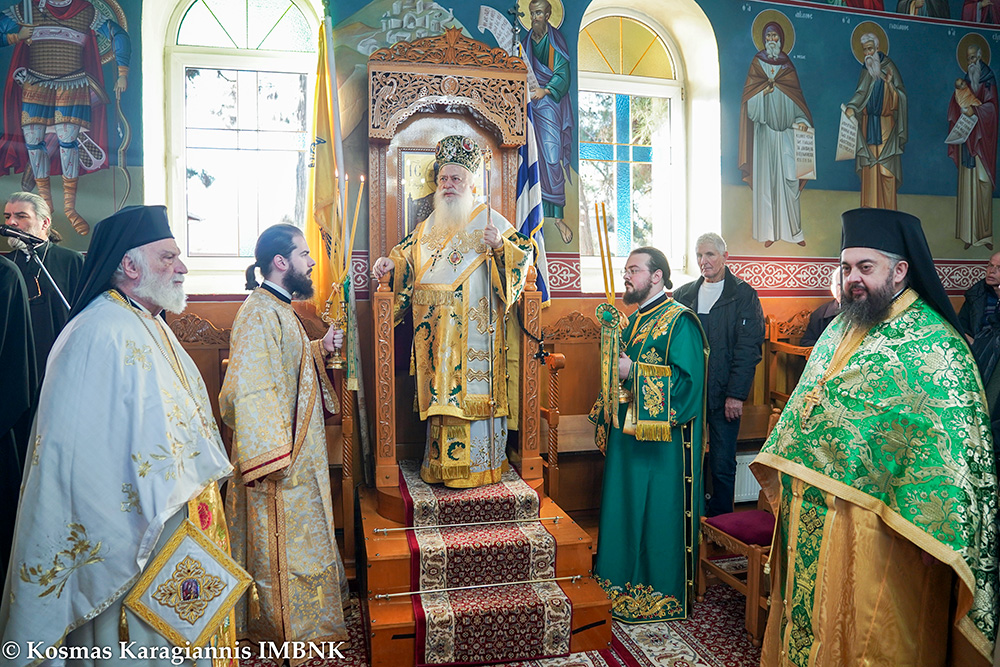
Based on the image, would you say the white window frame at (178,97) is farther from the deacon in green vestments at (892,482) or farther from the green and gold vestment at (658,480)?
the deacon in green vestments at (892,482)

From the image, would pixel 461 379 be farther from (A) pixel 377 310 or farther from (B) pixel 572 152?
(B) pixel 572 152

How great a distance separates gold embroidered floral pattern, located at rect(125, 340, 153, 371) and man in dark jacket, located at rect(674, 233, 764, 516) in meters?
3.75

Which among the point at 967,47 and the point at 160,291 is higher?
the point at 967,47

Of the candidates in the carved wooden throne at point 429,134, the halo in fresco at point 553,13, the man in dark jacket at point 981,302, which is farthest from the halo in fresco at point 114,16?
the man in dark jacket at point 981,302

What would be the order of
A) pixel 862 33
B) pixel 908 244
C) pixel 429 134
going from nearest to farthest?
pixel 908 244 < pixel 429 134 < pixel 862 33

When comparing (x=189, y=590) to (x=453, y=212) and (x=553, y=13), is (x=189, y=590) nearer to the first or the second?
(x=453, y=212)

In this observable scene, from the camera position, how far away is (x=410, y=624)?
11.1 feet

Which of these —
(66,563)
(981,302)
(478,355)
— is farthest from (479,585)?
(981,302)

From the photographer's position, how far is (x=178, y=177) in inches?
205

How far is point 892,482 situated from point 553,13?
13.8ft

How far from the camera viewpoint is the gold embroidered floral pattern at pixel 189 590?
2.20m

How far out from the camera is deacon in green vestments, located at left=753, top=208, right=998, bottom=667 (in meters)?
2.45

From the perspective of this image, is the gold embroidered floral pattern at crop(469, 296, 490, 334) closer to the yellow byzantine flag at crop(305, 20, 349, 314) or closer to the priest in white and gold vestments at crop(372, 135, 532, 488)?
the priest in white and gold vestments at crop(372, 135, 532, 488)

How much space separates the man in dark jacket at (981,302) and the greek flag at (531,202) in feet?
10.6
